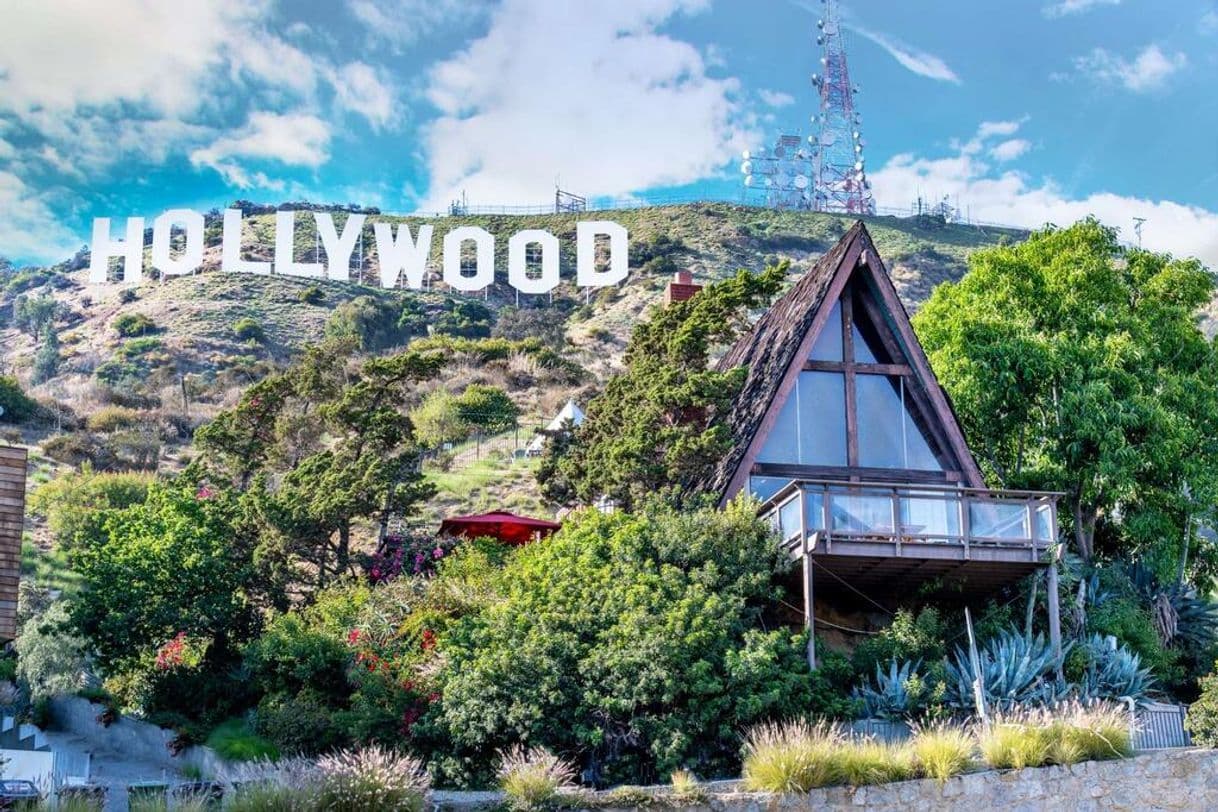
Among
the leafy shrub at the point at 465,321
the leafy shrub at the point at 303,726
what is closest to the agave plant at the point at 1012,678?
the leafy shrub at the point at 303,726

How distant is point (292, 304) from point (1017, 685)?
212 feet

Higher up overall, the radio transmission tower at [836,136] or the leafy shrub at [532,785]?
the radio transmission tower at [836,136]

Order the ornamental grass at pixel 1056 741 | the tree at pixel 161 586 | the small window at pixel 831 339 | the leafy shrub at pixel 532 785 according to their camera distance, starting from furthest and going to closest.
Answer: the tree at pixel 161 586 < the small window at pixel 831 339 < the ornamental grass at pixel 1056 741 < the leafy shrub at pixel 532 785

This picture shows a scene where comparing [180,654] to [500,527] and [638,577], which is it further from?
[638,577]

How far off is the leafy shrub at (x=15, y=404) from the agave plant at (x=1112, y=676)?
42812mm

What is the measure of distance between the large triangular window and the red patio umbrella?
553 centimetres

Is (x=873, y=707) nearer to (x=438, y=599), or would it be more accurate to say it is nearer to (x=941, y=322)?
(x=438, y=599)

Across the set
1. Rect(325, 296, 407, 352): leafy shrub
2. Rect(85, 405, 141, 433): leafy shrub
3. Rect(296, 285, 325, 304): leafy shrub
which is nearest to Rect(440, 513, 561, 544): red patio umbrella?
Rect(85, 405, 141, 433): leafy shrub

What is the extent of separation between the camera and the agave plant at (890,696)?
21219mm

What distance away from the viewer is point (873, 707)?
70.3 feet

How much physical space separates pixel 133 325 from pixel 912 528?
61483mm

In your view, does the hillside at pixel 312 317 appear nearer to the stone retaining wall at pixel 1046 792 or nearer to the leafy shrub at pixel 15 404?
the leafy shrub at pixel 15 404

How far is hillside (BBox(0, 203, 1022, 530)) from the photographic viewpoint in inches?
2186

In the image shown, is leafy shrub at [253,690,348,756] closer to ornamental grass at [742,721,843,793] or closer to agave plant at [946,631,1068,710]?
ornamental grass at [742,721,843,793]
